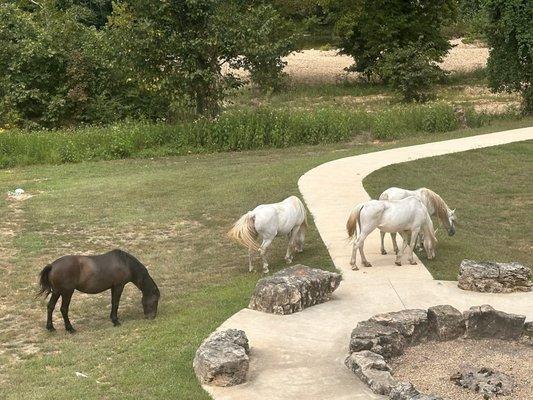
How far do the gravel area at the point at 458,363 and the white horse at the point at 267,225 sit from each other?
3.87m

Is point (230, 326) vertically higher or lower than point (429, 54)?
lower

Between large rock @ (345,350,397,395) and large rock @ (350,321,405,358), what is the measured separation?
12 cm

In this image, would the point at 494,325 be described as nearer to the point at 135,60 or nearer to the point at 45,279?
the point at 45,279

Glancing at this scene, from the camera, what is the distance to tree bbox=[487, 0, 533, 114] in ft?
89.2

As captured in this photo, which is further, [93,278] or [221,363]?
[93,278]

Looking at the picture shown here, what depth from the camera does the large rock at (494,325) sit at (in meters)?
9.60

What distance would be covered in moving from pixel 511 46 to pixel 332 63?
73.3ft

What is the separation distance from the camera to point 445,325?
959 centimetres

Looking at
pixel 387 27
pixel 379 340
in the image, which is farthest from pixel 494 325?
pixel 387 27

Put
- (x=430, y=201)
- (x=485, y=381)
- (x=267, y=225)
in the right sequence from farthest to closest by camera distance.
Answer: (x=430, y=201), (x=267, y=225), (x=485, y=381)

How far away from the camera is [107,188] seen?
19.6 m

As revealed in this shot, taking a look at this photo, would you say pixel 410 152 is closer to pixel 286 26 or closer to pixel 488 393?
pixel 488 393

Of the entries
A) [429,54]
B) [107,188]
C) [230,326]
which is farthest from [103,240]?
[429,54]

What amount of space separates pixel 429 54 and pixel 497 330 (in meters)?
28.9
